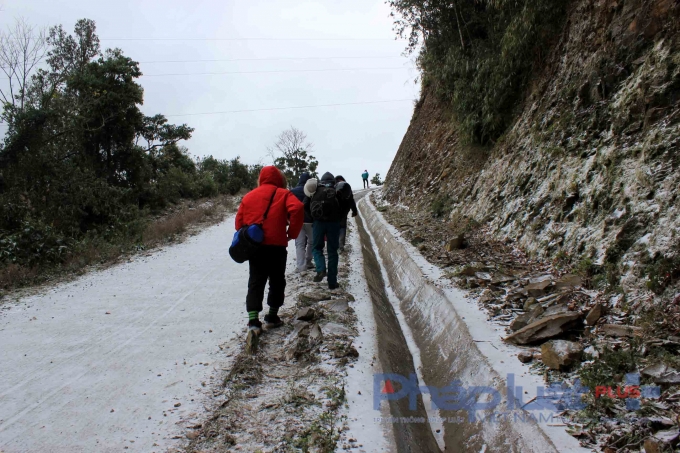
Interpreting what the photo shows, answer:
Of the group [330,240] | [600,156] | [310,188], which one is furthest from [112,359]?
[600,156]

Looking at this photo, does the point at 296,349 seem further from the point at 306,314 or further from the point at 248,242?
the point at 248,242

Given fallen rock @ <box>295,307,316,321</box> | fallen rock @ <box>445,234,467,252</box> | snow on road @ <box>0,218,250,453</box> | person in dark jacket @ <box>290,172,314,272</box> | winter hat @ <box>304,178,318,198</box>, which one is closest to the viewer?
snow on road @ <box>0,218,250,453</box>

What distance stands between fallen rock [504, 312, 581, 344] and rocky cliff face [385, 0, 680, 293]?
0.84 meters

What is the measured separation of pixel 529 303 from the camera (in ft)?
16.8

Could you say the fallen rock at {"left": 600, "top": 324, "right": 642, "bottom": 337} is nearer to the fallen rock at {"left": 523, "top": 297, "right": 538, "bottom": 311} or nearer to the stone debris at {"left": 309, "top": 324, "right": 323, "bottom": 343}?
the fallen rock at {"left": 523, "top": 297, "right": 538, "bottom": 311}

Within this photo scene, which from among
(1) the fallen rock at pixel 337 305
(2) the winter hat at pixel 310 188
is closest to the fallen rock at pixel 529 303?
(1) the fallen rock at pixel 337 305

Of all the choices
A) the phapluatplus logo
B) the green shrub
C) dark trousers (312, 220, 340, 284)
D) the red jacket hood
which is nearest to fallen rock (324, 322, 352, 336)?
the phapluatplus logo

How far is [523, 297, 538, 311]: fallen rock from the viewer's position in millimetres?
5059

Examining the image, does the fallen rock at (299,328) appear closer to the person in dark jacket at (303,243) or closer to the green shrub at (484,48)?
the person in dark jacket at (303,243)

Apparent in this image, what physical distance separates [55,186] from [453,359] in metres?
12.9

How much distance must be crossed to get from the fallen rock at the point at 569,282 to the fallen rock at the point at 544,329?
935 millimetres

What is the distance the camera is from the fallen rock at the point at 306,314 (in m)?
5.54

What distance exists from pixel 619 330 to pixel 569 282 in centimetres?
134

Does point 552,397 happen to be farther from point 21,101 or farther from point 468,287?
point 21,101
